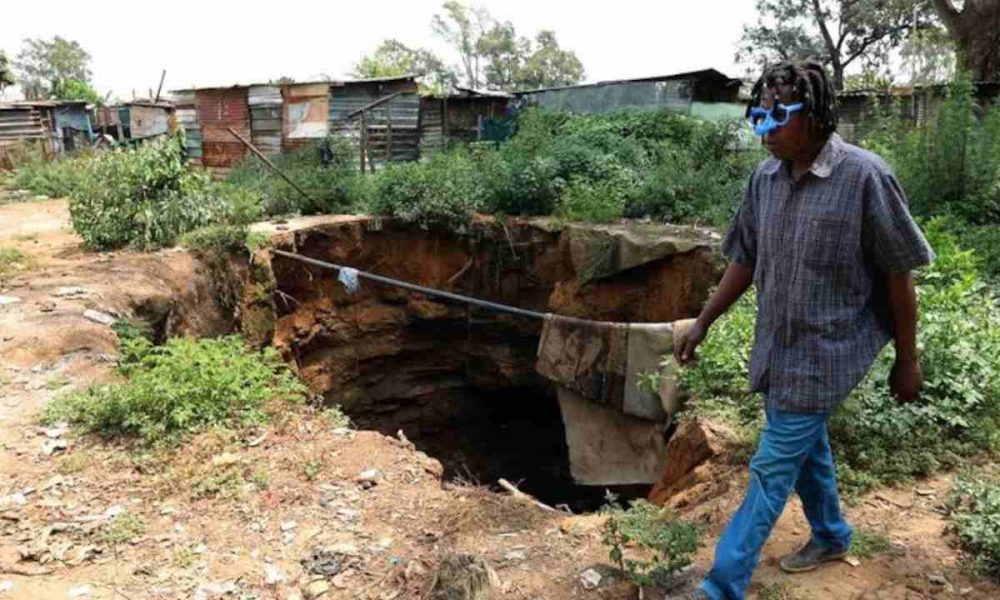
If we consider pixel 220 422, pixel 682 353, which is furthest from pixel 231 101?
pixel 682 353

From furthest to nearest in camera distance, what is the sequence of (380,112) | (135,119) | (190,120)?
1. (135,119)
2. (190,120)
3. (380,112)

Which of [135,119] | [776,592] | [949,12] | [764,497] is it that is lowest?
[776,592]

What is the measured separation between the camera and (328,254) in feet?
30.3

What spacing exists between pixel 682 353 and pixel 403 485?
1860 millimetres

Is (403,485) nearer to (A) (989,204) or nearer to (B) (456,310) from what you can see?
(A) (989,204)

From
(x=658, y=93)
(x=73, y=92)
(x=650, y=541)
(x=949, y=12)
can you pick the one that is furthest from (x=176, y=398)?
(x=73, y=92)

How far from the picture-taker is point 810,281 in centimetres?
212

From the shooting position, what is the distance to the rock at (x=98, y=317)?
5.48 metres

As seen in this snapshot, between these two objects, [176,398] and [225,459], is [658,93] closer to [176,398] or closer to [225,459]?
[176,398]

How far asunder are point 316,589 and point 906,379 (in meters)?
2.37

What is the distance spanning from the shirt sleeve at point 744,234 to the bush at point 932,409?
56.6 inches

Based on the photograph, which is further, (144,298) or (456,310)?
(456,310)

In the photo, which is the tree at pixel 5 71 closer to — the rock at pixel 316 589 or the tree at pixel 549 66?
the rock at pixel 316 589

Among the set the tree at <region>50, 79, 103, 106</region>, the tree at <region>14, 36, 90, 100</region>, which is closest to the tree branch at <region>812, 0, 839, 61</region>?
the tree at <region>50, 79, 103, 106</region>
